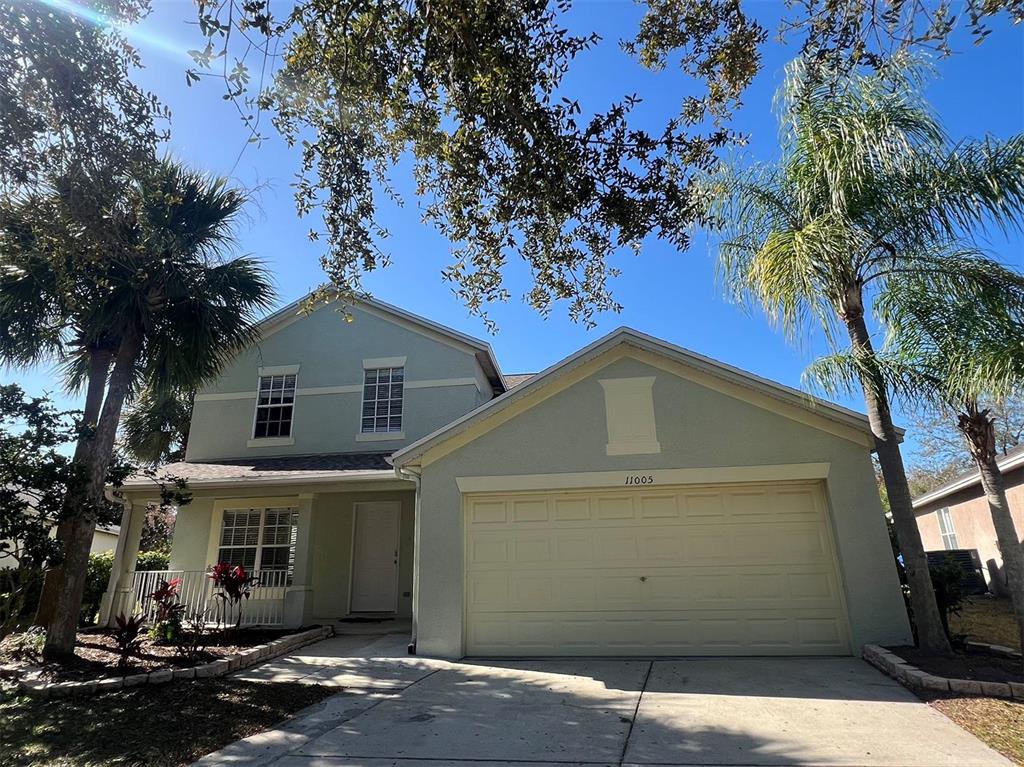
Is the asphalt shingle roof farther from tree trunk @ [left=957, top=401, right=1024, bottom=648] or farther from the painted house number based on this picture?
tree trunk @ [left=957, top=401, right=1024, bottom=648]

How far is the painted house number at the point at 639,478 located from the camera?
9172 millimetres

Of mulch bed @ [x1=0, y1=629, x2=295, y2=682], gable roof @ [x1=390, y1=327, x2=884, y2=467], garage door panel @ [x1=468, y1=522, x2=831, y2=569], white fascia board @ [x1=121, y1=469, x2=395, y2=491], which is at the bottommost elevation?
mulch bed @ [x1=0, y1=629, x2=295, y2=682]

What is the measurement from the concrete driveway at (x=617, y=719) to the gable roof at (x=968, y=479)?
4.41m

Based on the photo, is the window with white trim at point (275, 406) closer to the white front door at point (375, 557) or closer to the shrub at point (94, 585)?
the white front door at point (375, 557)

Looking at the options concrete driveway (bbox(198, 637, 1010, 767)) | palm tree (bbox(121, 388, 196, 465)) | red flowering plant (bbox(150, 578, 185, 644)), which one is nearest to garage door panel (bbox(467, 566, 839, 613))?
concrete driveway (bbox(198, 637, 1010, 767))

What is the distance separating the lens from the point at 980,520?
16203 mm

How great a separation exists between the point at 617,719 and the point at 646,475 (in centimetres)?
390

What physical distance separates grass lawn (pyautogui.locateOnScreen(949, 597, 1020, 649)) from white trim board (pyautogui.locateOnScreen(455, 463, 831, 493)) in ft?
10.7

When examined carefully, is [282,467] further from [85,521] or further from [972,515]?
[972,515]

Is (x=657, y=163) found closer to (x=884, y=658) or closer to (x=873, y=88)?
(x=873, y=88)

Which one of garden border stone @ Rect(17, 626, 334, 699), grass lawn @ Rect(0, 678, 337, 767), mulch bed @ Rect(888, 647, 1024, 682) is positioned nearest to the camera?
grass lawn @ Rect(0, 678, 337, 767)

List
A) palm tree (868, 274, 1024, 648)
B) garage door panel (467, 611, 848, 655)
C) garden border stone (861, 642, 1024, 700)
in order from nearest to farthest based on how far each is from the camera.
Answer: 1. garden border stone (861, 642, 1024, 700)
2. palm tree (868, 274, 1024, 648)
3. garage door panel (467, 611, 848, 655)

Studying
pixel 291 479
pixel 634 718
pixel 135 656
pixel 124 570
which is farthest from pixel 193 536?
pixel 634 718

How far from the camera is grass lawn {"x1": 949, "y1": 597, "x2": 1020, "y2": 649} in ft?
29.9
